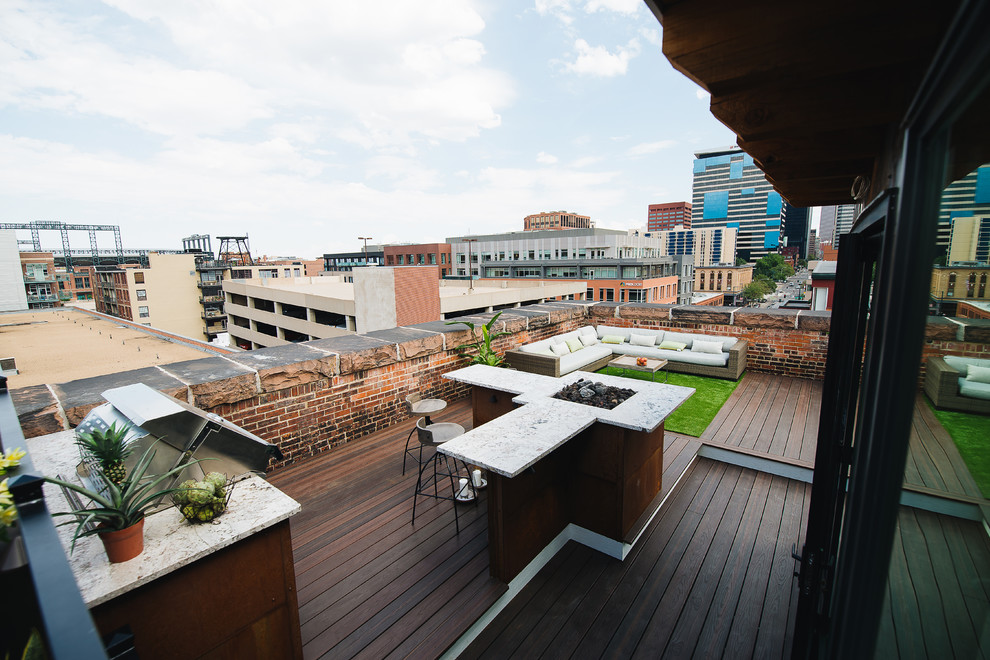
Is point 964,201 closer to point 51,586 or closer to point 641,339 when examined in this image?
point 51,586

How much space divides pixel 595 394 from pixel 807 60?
2775mm

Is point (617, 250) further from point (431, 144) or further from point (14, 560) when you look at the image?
point (14, 560)

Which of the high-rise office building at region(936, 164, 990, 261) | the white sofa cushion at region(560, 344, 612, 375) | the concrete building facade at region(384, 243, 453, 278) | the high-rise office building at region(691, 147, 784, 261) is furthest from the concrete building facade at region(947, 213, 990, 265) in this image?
the high-rise office building at region(691, 147, 784, 261)

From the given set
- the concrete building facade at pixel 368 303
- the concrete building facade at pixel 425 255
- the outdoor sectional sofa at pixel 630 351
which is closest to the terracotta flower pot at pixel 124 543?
the outdoor sectional sofa at pixel 630 351

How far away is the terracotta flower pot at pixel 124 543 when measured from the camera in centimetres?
151

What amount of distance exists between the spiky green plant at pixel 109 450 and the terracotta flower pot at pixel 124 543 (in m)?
0.20

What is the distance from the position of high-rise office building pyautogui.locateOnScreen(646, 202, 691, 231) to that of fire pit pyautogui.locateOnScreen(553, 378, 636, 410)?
142 metres

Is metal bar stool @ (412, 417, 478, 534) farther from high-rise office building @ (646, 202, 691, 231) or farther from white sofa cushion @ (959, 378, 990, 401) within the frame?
high-rise office building @ (646, 202, 691, 231)

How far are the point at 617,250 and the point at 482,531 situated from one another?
163 ft

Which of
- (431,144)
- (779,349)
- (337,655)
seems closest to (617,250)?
(431,144)

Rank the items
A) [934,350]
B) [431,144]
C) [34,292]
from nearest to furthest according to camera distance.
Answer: [934,350] → [431,144] → [34,292]

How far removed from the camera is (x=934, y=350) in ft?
2.21

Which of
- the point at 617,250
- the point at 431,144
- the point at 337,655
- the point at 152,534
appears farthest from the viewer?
the point at 617,250

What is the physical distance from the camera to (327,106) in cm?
2547
